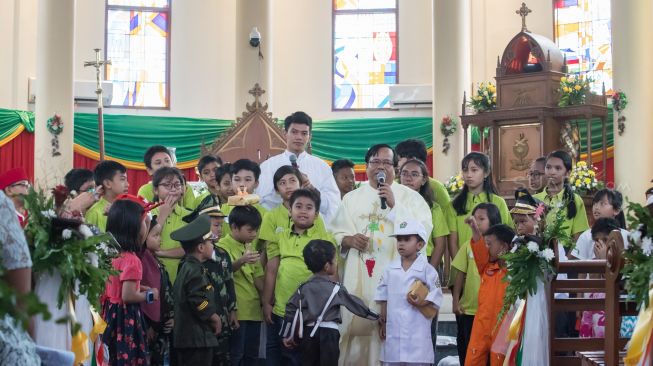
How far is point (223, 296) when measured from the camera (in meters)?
5.73

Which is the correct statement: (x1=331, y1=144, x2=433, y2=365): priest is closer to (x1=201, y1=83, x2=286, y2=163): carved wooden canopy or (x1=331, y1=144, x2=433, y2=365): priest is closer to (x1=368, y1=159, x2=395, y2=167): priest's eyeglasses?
(x1=368, y1=159, x2=395, y2=167): priest's eyeglasses

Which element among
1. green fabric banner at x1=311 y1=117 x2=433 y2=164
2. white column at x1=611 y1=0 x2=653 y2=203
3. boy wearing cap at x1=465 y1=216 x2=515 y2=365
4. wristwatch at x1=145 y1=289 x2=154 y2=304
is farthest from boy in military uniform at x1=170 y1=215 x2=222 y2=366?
green fabric banner at x1=311 y1=117 x2=433 y2=164

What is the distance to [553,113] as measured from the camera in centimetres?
1180

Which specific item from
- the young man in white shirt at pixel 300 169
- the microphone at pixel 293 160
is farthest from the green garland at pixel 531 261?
the microphone at pixel 293 160

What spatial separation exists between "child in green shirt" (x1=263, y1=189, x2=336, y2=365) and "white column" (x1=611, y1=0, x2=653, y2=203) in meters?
7.11

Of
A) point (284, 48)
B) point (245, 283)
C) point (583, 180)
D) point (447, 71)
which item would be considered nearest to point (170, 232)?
point (245, 283)

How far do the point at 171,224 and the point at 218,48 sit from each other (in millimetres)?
10380

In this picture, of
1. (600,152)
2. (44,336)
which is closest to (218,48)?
(600,152)

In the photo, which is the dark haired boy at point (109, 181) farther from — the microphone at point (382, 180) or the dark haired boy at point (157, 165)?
the microphone at point (382, 180)

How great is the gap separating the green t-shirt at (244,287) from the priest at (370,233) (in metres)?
0.55

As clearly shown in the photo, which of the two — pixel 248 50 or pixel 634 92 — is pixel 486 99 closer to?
pixel 634 92

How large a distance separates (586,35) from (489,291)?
10320mm

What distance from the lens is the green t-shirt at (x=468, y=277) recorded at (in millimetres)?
6316

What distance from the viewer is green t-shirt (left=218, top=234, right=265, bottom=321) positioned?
20.2ft
